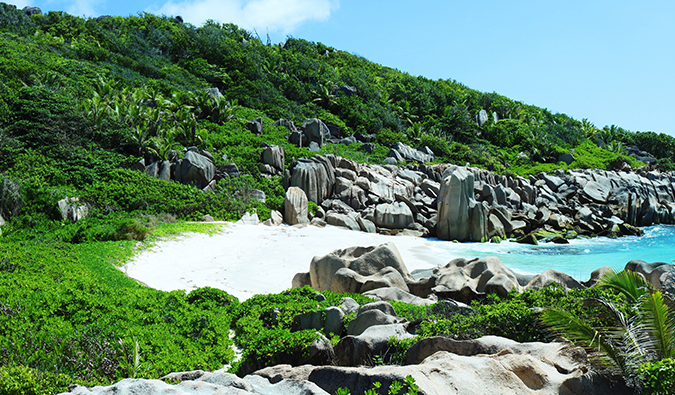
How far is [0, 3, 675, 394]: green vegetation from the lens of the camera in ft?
19.3

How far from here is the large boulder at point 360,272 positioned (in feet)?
34.9

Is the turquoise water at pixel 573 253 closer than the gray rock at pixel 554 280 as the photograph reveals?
No

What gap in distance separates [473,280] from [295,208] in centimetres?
1345

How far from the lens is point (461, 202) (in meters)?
25.0

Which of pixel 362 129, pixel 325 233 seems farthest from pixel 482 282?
pixel 362 129

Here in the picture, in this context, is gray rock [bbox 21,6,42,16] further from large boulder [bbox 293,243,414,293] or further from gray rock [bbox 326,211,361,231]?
large boulder [bbox 293,243,414,293]

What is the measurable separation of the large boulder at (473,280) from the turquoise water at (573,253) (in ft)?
21.6

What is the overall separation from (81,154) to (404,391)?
24.1m

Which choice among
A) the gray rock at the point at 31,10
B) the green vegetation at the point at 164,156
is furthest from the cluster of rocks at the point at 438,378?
the gray rock at the point at 31,10

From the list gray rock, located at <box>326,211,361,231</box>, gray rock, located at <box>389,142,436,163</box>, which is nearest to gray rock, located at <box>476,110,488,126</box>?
gray rock, located at <box>389,142,436,163</box>

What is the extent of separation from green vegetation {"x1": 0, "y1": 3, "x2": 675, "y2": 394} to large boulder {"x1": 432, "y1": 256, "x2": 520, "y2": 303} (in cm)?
107

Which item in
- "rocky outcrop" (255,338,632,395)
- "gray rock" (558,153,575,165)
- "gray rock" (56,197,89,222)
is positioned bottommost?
"rocky outcrop" (255,338,632,395)

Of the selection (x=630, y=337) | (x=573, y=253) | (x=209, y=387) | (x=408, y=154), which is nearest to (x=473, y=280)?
(x=630, y=337)

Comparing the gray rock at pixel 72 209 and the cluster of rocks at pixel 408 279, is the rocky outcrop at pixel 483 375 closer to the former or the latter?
the cluster of rocks at pixel 408 279
